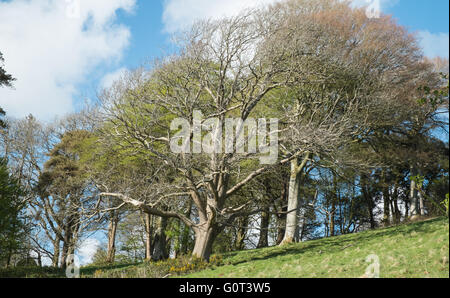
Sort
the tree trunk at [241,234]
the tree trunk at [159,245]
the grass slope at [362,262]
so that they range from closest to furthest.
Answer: the grass slope at [362,262]
the tree trunk at [159,245]
the tree trunk at [241,234]

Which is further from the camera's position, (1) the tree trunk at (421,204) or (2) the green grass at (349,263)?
(1) the tree trunk at (421,204)

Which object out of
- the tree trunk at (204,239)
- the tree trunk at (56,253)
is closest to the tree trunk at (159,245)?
the tree trunk at (56,253)

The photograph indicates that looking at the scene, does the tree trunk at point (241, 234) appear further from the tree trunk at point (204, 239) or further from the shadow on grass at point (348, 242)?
the tree trunk at point (204, 239)

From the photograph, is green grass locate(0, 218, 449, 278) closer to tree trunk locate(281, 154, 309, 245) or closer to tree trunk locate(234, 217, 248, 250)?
tree trunk locate(281, 154, 309, 245)

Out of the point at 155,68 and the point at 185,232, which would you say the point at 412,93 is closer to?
the point at 155,68

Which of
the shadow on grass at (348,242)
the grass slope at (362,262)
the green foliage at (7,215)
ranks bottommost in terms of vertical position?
the grass slope at (362,262)

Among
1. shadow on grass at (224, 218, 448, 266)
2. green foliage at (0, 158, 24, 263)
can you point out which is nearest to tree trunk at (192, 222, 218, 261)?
shadow on grass at (224, 218, 448, 266)

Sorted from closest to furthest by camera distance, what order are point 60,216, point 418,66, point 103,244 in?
point 418,66 → point 60,216 → point 103,244

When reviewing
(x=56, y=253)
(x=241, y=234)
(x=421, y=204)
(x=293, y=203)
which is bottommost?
(x=56, y=253)

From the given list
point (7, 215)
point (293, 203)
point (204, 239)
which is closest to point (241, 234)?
point (293, 203)

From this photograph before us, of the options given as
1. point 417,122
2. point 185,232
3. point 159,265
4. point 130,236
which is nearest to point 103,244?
point 130,236

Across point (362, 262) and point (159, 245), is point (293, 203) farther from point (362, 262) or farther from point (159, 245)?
point (159, 245)

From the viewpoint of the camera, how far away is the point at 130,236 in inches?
1135

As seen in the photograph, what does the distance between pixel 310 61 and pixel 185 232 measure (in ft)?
44.7
